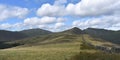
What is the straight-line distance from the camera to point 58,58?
228 feet

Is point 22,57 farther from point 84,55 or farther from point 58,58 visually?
point 84,55

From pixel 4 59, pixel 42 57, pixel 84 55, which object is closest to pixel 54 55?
pixel 42 57

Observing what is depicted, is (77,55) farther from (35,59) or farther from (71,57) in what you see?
(35,59)

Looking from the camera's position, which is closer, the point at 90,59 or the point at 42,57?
the point at 90,59

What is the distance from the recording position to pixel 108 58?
218ft

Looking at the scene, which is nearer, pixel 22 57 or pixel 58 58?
pixel 58 58

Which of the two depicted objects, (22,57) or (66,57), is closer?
(66,57)

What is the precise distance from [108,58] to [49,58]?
15256 mm

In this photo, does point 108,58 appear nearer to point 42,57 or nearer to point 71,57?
point 71,57

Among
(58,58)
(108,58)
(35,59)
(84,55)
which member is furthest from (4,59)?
(108,58)

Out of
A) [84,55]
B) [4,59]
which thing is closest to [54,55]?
[84,55]

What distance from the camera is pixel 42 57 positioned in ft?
238

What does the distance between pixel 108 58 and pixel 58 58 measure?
42.0 ft

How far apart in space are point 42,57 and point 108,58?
58.6 ft
